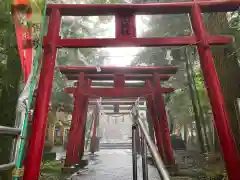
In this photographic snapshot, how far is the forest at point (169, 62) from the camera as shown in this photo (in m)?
3.93

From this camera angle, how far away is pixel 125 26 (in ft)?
16.1

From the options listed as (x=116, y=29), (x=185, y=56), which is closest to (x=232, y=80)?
(x=116, y=29)

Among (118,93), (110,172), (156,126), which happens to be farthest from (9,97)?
(156,126)

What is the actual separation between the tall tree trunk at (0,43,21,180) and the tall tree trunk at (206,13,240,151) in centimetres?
469

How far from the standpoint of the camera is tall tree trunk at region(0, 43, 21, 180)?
11.8 feet

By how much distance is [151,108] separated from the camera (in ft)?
27.4

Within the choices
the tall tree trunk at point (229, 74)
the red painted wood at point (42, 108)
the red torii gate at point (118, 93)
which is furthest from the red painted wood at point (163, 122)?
the red painted wood at point (42, 108)

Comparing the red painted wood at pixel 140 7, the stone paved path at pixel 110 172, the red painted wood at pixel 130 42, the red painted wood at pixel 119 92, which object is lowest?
the stone paved path at pixel 110 172

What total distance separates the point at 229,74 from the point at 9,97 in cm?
494

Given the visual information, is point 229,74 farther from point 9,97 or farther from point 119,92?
point 9,97

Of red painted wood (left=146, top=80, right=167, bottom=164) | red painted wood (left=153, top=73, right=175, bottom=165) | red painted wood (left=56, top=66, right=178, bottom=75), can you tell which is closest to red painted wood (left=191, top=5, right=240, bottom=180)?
red painted wood (left=56, top=66, right=178, bottom=75)

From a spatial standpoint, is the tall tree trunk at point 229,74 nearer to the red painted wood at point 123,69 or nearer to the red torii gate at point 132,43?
the red torii gate at point 132,43

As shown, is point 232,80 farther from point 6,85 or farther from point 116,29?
point 6,85

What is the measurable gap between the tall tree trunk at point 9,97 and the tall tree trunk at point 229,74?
469 cm
